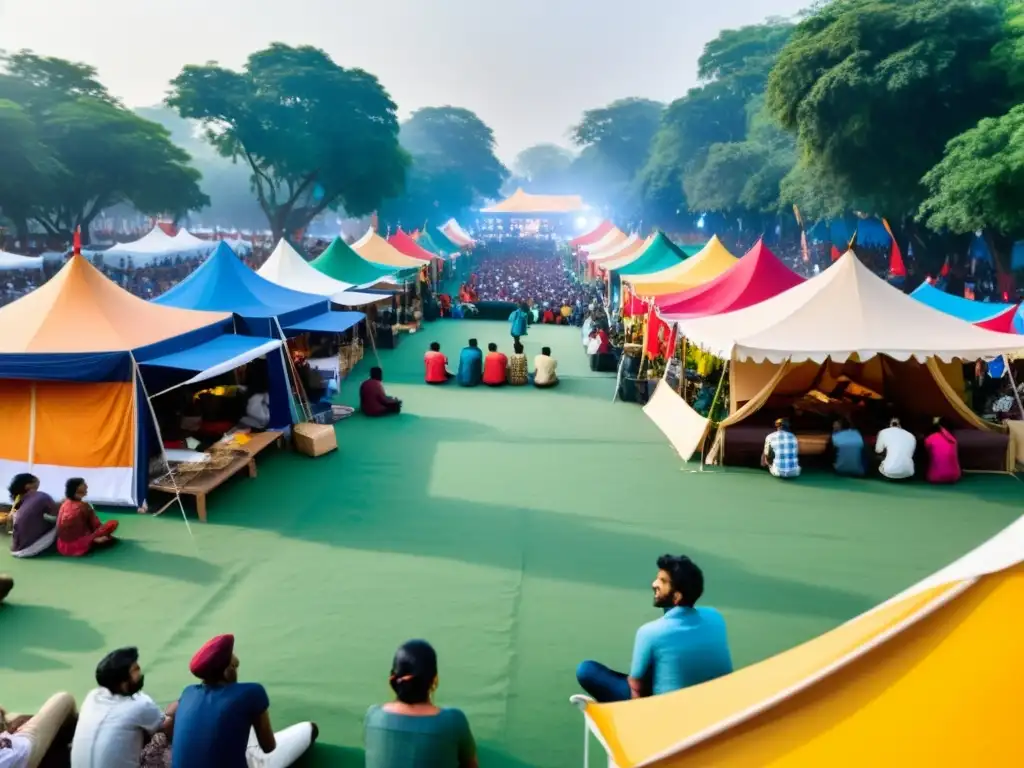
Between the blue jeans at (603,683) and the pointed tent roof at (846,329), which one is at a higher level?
the pointed tent roof at (846,329)

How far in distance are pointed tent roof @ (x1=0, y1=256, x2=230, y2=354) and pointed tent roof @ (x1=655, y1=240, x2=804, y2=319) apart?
23.1 ft

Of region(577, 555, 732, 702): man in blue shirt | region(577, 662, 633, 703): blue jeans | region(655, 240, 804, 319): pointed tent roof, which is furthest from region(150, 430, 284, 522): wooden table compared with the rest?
region(655, 240, 804, 319): pointed tent roof

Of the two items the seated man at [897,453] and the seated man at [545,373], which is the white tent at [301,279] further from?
the seated man at [897,453]

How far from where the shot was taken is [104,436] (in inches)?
294

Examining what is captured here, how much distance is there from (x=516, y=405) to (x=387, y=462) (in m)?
3.50

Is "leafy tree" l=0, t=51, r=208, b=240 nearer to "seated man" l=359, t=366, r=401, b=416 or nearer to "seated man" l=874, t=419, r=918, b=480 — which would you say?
"seated man" l=359, t=366, r=401, b=416

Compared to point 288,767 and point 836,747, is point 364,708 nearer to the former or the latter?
point 288,767

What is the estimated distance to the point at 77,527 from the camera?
252 inches

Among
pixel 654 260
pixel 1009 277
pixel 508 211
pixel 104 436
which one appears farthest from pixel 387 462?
pixel 508 211

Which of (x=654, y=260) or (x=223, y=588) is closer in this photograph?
(x=223, y=588)

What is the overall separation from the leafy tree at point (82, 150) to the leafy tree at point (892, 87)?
25729mm

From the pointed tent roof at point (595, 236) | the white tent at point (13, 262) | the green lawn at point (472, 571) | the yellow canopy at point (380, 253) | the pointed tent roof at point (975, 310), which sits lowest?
the green lawn at point (472, 571)

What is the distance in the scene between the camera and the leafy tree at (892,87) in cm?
1867

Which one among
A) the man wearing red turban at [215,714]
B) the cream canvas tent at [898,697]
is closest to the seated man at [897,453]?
the cream canvas tent at [898,697]
